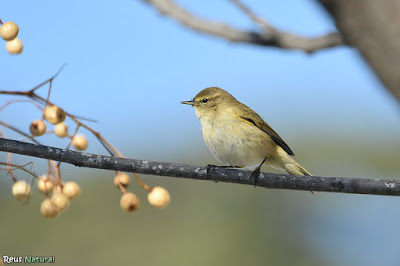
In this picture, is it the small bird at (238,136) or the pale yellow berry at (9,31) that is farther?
the small bird at (238,136)

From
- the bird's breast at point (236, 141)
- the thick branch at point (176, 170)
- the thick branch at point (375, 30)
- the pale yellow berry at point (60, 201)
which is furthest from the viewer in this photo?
the bird's breast at point (236, 141)

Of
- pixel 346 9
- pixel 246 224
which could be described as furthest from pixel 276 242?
pixel 346 9

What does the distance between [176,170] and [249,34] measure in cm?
76

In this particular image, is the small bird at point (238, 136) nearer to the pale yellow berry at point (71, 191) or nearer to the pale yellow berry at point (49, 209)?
the pale yellow berry at point (71, 191)

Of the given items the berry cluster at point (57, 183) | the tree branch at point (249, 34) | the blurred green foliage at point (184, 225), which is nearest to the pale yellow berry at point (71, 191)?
the berry cluster at point (57, 183)

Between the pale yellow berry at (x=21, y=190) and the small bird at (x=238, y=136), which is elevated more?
the small bird at (x=238, y=136)

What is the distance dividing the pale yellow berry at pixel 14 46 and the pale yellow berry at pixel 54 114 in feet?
0.71

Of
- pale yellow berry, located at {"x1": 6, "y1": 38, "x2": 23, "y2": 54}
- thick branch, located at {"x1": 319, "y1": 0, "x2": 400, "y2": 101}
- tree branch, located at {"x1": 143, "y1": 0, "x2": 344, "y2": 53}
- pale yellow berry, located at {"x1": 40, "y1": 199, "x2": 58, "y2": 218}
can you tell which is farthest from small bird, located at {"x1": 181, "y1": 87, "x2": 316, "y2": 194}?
thick branch, located at {"x1": 319, "y1": 0, "x2": 400, "y2": 101}

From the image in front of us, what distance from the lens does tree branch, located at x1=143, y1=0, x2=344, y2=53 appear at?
2072mm

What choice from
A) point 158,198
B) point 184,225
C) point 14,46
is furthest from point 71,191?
point 184,225

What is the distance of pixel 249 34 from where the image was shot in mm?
2154

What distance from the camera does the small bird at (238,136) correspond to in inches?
101

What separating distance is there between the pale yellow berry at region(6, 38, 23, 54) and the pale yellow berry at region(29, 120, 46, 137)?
0.26m

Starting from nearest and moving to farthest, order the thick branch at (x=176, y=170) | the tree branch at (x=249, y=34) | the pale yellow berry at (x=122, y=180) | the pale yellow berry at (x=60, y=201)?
the thick branch at (x=176, y=170)
the pale yellow berry at (x=60, y=201)
the pale yellow berry at (x=122, y=180)
the tree branch at (x=249, y=34)
